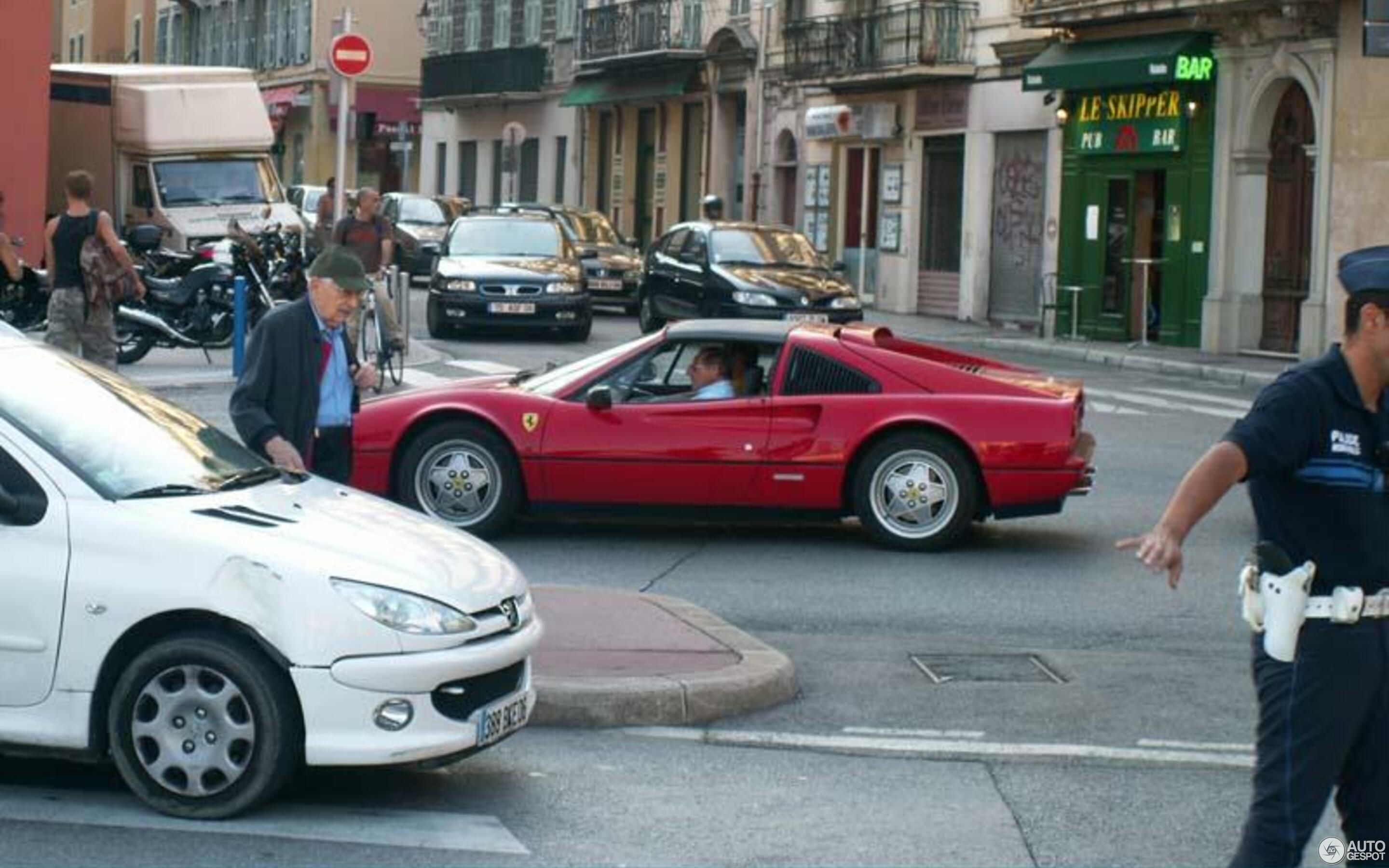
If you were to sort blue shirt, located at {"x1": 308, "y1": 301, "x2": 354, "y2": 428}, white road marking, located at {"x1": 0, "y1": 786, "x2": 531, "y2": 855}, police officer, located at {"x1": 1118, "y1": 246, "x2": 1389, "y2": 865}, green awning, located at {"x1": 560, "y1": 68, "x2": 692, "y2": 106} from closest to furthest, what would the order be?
police officer, located at {"x1": 1118, "y1": 246, "x2": 1389, "y2": 865}
white road marking, located at {"x1": 0, "y1": 786, "x2": 531, "y2": 855}
blue shirt, located at {"x1": 308, "y1": 301, "x2": 354, "y2": 428}
green awning, located at {"x1": 560, "y1": 68, "x2": 692, "y2": 106}

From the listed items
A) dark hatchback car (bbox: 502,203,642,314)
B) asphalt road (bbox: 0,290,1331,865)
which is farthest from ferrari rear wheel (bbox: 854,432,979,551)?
dark hatchback car (bbox: 502,203,642,314)

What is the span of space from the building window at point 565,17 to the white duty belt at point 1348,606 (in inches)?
2066

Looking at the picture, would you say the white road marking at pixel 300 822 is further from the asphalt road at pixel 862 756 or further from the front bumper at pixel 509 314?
the front bumper at pixel 509 314

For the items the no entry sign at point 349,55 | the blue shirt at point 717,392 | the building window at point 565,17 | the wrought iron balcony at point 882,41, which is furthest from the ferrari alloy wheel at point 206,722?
the building window at point 565,17

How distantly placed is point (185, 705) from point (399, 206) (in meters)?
38.3

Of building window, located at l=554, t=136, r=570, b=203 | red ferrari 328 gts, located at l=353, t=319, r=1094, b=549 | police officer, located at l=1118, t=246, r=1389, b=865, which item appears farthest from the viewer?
building window, located at l=554, t=136, r=570, b=203

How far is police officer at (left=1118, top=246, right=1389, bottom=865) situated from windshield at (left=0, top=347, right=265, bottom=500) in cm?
342

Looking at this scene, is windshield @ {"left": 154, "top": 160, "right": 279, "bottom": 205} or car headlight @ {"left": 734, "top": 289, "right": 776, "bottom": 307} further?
windshield @ {"left": 154, "top": 160, "right": 279, "bottom": 205}

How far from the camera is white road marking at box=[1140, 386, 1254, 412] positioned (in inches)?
953

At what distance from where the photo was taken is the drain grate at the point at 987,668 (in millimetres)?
9773

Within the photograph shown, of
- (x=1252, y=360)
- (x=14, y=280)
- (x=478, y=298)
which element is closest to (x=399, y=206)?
(x=478, y=298)

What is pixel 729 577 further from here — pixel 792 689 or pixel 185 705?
pixel 185 705

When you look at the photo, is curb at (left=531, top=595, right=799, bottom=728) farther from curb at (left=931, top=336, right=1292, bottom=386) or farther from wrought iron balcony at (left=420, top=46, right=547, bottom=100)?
wrought iron balcony at (left=420, top=46, right=547, bottom=100)

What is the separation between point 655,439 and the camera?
42.8 ft
